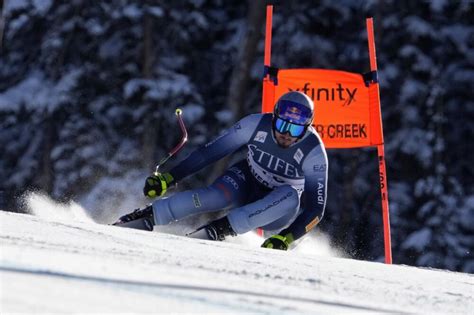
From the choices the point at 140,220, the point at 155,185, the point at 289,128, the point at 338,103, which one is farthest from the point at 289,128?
the point at 338,103

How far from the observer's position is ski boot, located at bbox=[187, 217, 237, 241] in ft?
17.7

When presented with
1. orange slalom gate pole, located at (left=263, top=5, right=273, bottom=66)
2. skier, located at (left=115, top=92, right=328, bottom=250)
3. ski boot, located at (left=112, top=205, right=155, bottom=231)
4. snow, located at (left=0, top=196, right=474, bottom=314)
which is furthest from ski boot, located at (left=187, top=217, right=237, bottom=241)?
orange slalom gate pole, located at (left=263, top=5, right=273, bottom=66)

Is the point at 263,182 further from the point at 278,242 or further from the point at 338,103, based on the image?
the point at 338,103

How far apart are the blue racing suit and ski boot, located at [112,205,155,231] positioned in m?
0.07

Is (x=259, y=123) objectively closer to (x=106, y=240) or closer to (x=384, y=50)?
(x=106, y=240)

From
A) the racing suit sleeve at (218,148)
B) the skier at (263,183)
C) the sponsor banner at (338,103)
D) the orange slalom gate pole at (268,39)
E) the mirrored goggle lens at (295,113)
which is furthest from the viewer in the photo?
the orange slalom gate pole at (268,39)

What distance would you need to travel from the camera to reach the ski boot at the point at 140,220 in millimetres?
5590

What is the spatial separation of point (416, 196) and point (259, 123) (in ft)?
28.2

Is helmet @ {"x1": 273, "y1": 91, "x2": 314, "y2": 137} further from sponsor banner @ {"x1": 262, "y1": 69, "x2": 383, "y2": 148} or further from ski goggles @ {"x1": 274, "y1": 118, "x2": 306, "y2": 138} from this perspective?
sponsor banner @ {"x1": 262, "y1": 69, "x2": 383, "y2": 148}

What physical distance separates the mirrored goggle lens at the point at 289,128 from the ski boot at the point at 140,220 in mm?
934

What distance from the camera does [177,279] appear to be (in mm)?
2566

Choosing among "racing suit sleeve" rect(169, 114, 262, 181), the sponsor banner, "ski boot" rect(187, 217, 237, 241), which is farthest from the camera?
the sponsor banner

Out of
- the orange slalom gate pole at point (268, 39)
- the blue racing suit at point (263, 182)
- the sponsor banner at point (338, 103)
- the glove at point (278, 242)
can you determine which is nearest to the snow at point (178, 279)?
the glove at point (278, 242)

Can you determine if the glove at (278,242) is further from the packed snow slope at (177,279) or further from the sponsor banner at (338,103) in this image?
the sponsor banner at (338,103)
